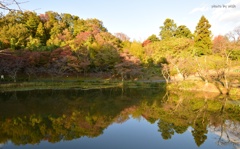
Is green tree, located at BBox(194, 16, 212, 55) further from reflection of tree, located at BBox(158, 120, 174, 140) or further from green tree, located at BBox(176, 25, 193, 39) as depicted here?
reflection of tree, located at BBox(158, 120, 174, 140)

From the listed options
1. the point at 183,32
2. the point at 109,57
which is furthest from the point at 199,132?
the point at 183,32

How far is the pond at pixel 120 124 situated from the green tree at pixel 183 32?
26563 millimetres

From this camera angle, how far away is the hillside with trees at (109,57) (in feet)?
81.4

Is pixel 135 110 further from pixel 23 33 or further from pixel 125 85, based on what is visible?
pixel 23 33

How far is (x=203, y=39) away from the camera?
31.8m

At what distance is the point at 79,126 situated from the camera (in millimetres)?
10164

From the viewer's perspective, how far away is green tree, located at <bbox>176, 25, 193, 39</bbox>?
132 ft

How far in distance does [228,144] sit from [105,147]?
4.54m

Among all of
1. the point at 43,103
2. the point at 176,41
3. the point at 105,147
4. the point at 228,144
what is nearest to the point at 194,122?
the point at 228,144

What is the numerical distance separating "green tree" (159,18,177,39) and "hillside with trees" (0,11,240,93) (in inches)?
92.5

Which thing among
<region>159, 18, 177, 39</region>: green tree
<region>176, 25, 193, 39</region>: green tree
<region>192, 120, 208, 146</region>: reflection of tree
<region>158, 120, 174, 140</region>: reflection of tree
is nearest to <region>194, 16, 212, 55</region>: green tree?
<region>176, 25, 193, 39</region>: green tree

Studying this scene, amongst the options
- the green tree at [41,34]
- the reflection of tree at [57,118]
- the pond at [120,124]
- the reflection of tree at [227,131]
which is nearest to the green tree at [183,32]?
the green tree at [41,34]

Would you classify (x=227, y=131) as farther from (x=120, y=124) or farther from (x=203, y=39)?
(x=203, y=39)

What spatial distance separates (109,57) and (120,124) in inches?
768
